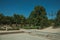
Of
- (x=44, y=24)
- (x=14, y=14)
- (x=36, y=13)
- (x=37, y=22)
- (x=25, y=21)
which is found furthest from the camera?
(x=14, y=14)

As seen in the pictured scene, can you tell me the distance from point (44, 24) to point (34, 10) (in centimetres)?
1827

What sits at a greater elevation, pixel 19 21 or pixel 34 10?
pixel 34 10

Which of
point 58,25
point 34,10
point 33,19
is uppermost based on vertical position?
point 34,10

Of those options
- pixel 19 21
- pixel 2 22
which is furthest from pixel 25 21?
pixel 2 22

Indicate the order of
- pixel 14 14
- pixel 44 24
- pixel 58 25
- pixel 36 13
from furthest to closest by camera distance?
pixel 14 14, pixel 36 13, pixel 44 24, pixel 58 25

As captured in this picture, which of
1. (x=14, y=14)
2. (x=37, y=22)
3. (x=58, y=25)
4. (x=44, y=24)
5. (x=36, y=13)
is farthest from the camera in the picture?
(x=14, y=14)

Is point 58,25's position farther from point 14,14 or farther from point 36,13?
point 14,14

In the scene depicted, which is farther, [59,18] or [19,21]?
[19,21]

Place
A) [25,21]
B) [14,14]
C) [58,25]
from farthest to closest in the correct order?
[14,14] < [25,21] < [58,25]

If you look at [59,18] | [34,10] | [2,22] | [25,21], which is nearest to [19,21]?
[25,21]

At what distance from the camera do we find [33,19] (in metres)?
65.8

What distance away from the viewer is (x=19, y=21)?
72125 millimetres

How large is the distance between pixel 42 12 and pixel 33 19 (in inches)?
251

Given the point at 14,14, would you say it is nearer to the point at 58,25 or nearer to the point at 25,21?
the point at 25,21
